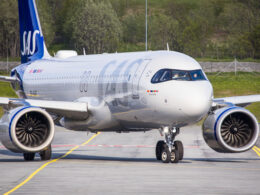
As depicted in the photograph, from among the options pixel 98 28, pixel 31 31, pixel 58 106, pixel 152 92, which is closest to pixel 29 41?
pixel 31 31

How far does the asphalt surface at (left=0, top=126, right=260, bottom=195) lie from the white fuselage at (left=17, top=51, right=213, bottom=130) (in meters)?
1.57

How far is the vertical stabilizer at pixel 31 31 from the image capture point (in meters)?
37.5

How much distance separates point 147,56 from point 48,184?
31.5 ft

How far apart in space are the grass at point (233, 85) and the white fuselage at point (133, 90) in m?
37.7

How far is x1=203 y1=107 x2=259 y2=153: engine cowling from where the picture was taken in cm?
2494

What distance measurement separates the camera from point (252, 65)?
91688mm

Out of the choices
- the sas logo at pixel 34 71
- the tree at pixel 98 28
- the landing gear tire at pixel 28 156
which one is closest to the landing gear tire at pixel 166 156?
the landing gear tire at pixel 28 156

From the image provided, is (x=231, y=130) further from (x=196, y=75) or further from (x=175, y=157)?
(x=196, y=75)

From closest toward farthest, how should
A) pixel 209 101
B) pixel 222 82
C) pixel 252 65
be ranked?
pixel 209 101
pixel 222 82
pixel 252 65

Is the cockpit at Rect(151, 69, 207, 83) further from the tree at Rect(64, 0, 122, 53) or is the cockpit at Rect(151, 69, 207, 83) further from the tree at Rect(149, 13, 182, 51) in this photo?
the tree at Rect(149, 13, 182, 51)

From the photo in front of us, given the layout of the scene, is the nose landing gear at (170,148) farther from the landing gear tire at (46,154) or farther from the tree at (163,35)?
the tree at (163,35)

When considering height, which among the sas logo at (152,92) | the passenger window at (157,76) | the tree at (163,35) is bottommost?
the tree at (163,35)

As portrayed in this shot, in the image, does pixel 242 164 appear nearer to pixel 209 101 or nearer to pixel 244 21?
pixel 209 101

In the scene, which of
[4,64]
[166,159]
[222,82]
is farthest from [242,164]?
[4,64]
